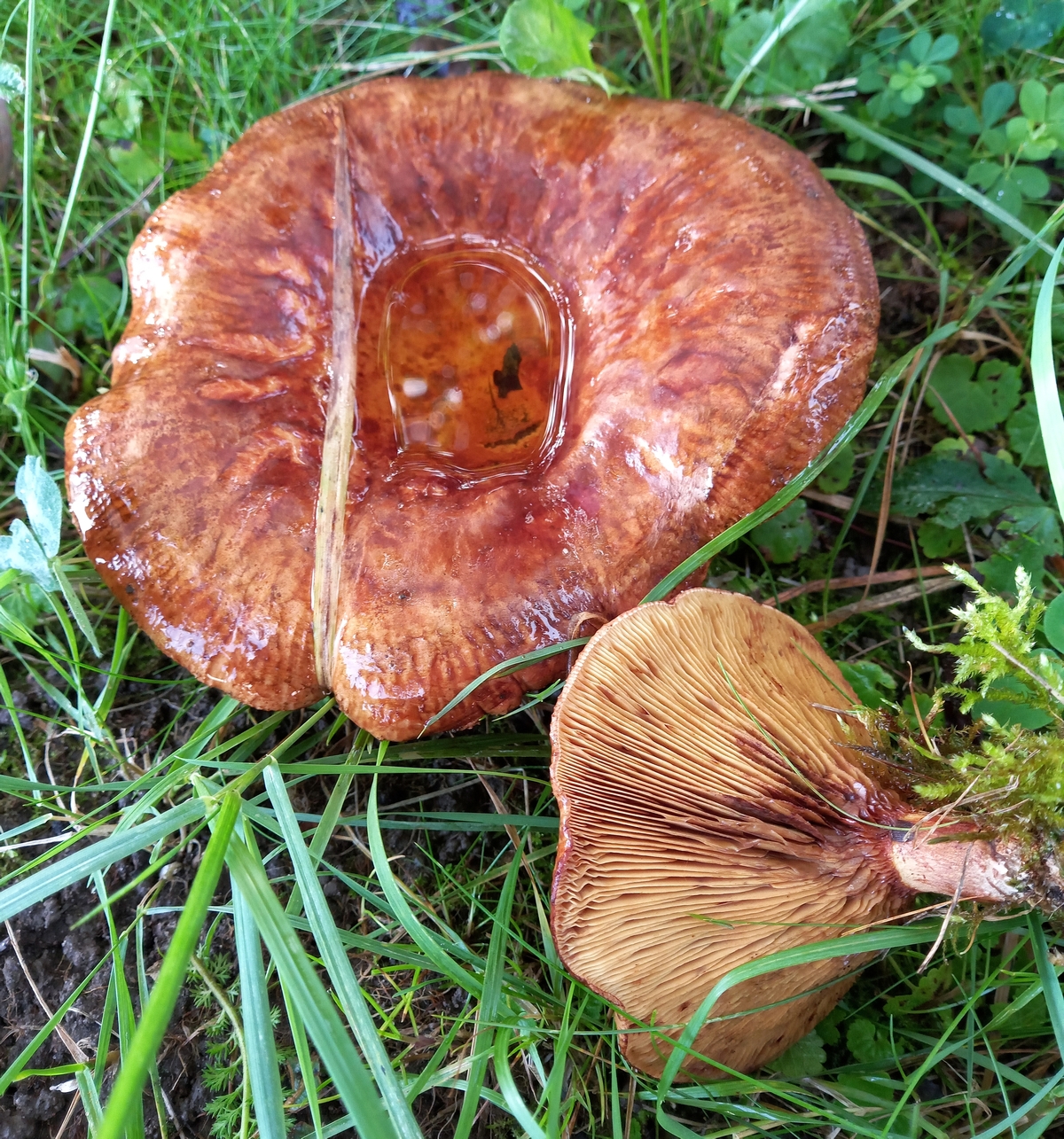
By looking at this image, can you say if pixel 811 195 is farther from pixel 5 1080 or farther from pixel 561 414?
pixel 5 1080

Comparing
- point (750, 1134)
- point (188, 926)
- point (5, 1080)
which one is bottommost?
point (750, 1134)

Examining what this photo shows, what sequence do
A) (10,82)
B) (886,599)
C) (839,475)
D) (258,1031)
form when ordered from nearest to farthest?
(258,1031) → (10,82) → (886,599) → (839,475)

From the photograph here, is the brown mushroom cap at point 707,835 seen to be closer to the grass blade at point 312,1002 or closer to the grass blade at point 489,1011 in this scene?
the grass blade at point 489,1011

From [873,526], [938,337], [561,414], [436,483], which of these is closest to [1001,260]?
[938,337]

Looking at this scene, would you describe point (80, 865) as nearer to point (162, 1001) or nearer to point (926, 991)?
point (162, 1001)

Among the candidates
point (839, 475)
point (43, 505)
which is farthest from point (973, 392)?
point (43, 505)

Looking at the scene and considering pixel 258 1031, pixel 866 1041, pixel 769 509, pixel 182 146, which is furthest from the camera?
pixel 182 146

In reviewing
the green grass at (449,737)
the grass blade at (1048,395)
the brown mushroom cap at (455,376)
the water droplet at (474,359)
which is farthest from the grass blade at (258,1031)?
the grass blade at (1048,395)
